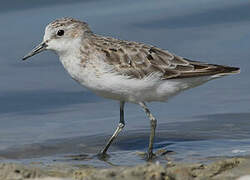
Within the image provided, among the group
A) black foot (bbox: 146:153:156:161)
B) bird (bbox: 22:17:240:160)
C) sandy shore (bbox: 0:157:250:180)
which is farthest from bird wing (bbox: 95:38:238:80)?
sandy shore (bbox: 0:157:250:180)

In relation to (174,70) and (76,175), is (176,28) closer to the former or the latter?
(174,70)

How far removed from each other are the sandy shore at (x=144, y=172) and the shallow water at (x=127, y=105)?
151 centimetres

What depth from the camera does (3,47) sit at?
13.6m

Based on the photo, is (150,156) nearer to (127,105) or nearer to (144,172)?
(127,105)

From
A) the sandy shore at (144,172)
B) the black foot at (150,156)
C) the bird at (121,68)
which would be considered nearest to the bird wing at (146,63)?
the bird at (121,68)

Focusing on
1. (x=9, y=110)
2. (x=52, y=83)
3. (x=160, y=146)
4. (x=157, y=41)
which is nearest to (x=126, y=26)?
(x=157, y=41)

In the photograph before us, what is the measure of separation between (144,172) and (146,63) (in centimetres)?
341

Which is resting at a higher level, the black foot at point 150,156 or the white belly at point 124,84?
the white belly at point 124,84

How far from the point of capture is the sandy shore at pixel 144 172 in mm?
6664

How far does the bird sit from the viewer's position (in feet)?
31.7

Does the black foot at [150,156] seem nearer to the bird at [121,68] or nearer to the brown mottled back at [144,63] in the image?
the bird at [121,68]

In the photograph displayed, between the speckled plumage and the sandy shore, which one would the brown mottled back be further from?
the sandy shore

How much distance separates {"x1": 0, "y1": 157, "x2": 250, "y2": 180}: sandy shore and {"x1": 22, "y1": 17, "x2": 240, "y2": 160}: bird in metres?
1.90

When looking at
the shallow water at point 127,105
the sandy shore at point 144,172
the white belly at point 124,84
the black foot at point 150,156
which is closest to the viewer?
the sandy shore at point 144,172
